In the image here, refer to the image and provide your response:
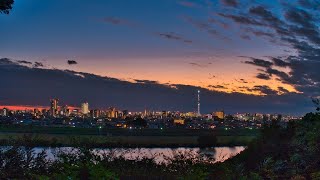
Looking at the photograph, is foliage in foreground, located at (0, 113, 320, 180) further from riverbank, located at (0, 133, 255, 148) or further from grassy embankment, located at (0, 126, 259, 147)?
grassy embankment, located at (0, 126, 259, 147)

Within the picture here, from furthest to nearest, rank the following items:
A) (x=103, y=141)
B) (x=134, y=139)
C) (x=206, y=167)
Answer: (x=134, y=139)
(x=103, y=141)
(x=206, y=167)

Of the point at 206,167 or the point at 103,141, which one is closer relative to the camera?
the point at 206,167

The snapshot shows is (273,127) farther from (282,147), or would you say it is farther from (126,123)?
(126,123)

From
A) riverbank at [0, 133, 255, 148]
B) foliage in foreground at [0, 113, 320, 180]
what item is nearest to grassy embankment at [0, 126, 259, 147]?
riverbank at [0, 133, 255, 148]

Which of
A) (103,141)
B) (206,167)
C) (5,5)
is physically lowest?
(206,167)

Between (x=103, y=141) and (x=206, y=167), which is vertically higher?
(x=103, y=141)

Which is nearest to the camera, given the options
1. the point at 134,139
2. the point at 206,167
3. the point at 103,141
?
the point at 206,167

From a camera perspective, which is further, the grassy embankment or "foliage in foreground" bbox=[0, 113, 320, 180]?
the grassy embankment

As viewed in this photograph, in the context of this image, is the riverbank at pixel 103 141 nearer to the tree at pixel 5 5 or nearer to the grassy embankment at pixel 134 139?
the grassy embankment at pixel 134 139

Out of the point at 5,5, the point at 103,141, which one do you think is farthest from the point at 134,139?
the point at 5,5

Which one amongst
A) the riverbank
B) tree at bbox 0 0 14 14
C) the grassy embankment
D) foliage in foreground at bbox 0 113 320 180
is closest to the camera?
foliage in foreground at bbox 0 113 320 180

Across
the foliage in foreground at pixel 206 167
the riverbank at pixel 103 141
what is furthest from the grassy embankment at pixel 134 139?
the foliage in foreground at pixel 206 167

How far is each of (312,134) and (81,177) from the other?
5987 mm

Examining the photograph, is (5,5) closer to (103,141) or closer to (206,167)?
(206,167)
